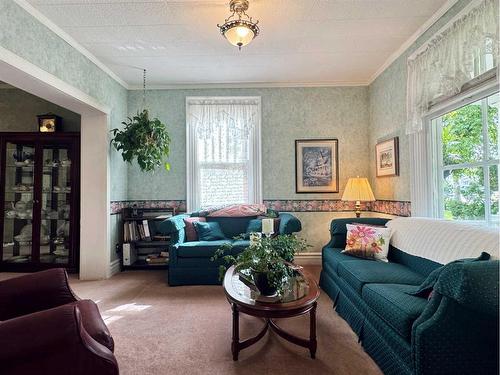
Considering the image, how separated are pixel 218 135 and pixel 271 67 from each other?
4.11 ft

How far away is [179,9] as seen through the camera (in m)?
2.39

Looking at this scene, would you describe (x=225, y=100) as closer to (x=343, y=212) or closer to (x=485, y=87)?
(x=343, y=212)

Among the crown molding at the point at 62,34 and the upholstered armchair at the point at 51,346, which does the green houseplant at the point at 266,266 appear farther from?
the crown molding at the point at 62,34

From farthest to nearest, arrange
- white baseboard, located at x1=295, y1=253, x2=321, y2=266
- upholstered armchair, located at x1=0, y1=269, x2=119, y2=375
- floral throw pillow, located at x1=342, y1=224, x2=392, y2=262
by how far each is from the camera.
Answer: white baseboard, located at x1=295, y1=253, x2=321, y2=266 → floral throw pillow, located at x1=342, y1=224, x2=392, y2=262 → upholstered armchair, located at x1=0, y1=269, x2=119, y2=375

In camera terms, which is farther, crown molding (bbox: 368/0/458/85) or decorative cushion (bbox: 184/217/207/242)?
decorative cushion (bbox: 184/217/207/242)

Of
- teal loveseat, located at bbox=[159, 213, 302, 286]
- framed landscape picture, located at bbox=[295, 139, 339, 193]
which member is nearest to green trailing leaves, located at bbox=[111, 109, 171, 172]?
teal loveseat, located at bbox=[159, 213, 302, 286]

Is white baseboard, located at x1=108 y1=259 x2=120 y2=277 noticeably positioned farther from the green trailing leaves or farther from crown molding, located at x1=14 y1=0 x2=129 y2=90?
crown molding, located at x1=14 y1=0 x2=129 y2=90

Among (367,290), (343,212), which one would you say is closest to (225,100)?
(343,212)

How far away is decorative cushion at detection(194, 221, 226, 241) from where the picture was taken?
3.47 meters

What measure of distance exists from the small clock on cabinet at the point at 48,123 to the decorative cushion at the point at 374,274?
4.09 meters

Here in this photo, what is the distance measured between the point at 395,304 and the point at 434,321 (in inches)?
11.0

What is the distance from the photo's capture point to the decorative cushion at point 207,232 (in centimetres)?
347

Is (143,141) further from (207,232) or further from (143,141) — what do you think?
(207,232)

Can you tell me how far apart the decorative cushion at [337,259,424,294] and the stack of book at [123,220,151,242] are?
270cm
